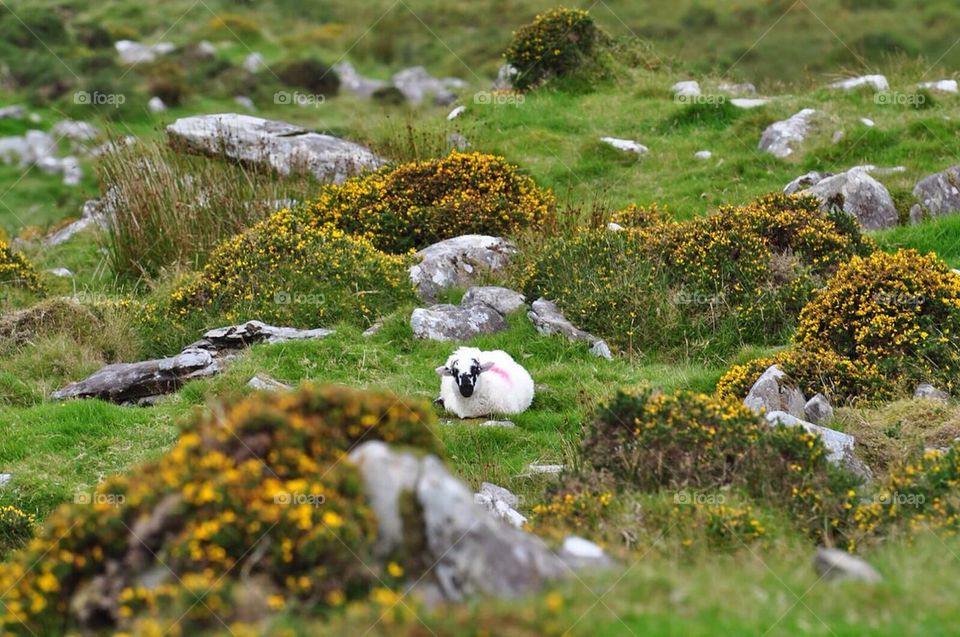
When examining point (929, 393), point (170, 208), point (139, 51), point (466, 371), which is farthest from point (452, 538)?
point (139, 51)

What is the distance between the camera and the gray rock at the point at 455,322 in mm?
14852

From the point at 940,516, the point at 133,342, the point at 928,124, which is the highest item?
the point at 940,516

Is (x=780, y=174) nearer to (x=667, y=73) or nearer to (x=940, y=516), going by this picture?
(x=667, y=73)

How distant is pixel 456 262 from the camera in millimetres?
16844

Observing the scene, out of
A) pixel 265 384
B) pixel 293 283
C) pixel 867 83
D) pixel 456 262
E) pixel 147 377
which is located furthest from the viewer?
pixel 867 83

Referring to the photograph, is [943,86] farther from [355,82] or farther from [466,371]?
[355,82]

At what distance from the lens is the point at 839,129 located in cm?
2094

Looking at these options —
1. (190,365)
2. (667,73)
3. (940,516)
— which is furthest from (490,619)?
(667,73)

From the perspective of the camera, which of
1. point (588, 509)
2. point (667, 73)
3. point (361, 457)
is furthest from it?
point (667, 73)

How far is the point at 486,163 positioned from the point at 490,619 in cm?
1421

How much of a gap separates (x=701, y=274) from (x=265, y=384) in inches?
219

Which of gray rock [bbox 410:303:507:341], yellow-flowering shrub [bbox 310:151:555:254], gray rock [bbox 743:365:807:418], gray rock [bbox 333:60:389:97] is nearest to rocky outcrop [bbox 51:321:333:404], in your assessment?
gray rock [bbox 410:303:507:341]

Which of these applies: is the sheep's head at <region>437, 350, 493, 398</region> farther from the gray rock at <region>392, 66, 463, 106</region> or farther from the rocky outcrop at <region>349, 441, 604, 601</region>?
the gray rock at <region>392, 66, 463, 106</region>

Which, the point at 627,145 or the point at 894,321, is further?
the point at 627,145
